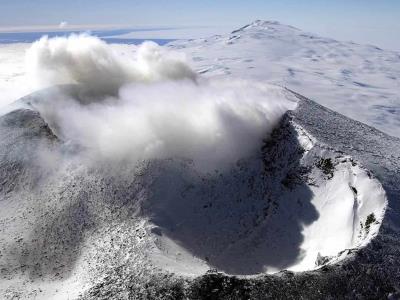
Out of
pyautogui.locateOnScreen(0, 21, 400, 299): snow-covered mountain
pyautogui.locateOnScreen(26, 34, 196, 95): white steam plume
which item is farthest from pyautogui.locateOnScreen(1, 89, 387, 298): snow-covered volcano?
pyautogui.locateOnScreen(26, 34, 196, 95): white steam plume

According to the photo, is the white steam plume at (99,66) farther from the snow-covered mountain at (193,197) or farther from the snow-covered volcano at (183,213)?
the snow-covered volcano at (183,213)

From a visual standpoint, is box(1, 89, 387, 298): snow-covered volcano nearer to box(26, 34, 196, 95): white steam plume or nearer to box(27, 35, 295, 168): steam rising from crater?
box(27, 35, 295, 168): steam rising from crater

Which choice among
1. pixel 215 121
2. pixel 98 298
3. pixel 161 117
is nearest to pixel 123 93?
pixel 161 117

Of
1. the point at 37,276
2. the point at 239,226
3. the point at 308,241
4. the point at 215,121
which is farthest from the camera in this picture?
the point at 215,121

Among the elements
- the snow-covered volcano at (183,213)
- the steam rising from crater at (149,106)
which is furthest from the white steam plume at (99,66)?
the snow-covered volcano at (183,213)

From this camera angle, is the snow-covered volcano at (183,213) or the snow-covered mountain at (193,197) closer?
the snow-covered mountain at (193,197)

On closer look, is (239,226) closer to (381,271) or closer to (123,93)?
(381,271)
